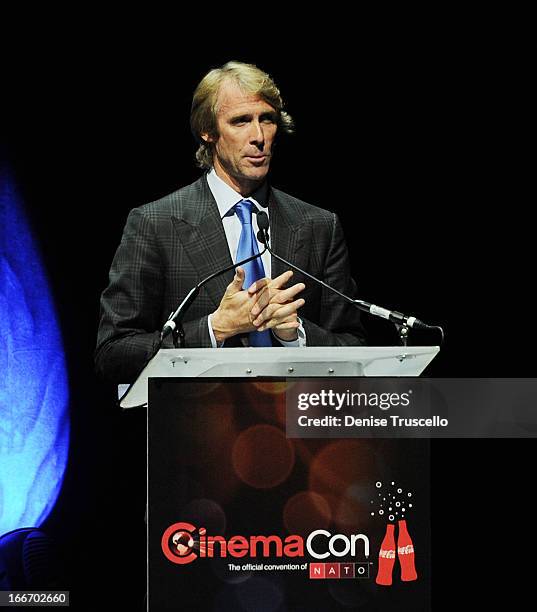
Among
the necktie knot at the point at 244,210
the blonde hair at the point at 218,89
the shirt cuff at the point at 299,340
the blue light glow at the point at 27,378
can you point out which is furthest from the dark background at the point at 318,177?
the shirt cuff at the point at 299,340

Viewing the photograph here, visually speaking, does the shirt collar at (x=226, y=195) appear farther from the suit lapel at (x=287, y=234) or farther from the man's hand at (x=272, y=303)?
the man's hand at (x=272, y=303)

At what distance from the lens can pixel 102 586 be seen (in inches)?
150

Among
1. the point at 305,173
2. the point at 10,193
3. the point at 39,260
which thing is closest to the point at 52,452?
the point at 39,260

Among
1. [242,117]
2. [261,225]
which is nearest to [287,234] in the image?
[242,117]

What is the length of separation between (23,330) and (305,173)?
1294 millimetres

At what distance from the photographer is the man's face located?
3.48m

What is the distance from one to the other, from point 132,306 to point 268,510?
3.60 feet

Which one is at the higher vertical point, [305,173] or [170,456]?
[305,173]

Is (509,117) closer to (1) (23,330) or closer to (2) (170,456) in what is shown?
(1) (23,330)

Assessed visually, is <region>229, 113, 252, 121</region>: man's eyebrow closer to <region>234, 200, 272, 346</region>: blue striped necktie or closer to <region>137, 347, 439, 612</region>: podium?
<region>234, 200, 272, 346</region>: blue striped necktie

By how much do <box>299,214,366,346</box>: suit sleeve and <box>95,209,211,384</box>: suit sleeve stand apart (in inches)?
20.3

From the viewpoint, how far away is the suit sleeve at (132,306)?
10.1 feet

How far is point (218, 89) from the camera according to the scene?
3580 millimetres

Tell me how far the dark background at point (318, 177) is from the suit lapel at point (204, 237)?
71cm
